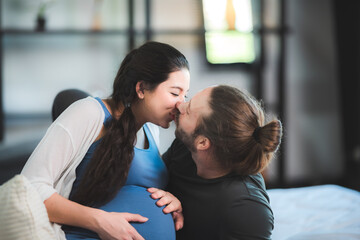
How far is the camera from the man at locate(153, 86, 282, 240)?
1.03m

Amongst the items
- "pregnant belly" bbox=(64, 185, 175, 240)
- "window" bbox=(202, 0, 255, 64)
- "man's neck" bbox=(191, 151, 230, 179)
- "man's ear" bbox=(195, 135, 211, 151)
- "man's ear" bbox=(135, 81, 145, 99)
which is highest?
"window" bbox=(202, 0, 255, 64)

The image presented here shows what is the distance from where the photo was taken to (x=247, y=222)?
3.31ft

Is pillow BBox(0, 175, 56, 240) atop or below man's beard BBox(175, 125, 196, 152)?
below

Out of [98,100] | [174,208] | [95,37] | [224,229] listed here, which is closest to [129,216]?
[174,208]

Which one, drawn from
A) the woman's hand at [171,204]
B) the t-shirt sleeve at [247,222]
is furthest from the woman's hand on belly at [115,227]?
the t-shirt sleeve at [247,222]

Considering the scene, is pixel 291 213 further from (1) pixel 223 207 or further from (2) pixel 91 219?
(2) pixel 91 219

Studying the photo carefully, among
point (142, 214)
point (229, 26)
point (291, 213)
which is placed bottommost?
point (291, 213)

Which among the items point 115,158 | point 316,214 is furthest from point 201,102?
point 316,214

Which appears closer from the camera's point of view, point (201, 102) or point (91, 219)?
point (91, 219)

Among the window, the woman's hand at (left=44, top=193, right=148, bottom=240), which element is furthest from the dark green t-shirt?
the window

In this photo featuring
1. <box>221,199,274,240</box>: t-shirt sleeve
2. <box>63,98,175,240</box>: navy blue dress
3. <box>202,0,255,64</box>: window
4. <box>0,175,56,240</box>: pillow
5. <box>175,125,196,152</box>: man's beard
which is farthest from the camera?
<box>202,0,255,64</box>: window

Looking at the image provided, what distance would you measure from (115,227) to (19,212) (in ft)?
0.93

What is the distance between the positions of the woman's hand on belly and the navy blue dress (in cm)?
4

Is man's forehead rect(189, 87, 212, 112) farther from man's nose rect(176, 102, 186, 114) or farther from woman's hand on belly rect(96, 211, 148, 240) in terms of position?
woman's hand on belly rect(96, 211, 148, 240)
